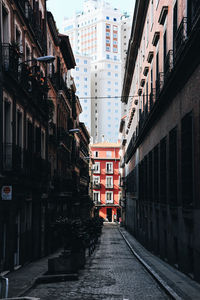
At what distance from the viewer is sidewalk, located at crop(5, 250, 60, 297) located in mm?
15716

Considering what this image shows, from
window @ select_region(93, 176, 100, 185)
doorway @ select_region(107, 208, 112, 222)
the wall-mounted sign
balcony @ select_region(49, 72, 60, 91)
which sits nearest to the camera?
the wall-mounted sign

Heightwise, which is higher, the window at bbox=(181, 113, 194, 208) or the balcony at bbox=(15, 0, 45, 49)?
the balcony at bbox=(15, 0, 45, 49)

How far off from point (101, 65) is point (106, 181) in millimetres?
78227

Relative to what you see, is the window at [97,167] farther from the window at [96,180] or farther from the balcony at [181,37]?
the balcony at [181,37]

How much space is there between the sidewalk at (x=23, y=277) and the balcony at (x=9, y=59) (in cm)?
750

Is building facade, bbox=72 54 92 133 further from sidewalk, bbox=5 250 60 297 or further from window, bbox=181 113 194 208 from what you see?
window, bbox=181 113 194 208

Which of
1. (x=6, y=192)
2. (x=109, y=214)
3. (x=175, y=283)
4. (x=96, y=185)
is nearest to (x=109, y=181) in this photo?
(x=96, y=185)

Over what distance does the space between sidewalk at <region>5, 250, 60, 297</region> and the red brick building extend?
3344 inches

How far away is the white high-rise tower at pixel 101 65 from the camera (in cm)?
17388

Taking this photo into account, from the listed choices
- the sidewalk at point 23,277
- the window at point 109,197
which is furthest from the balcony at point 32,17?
the window at point 109,197

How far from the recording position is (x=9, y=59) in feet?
62.5

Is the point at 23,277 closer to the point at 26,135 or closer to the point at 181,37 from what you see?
the point at 26,135

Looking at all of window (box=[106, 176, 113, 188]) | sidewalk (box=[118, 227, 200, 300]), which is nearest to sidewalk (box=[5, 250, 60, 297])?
sidewalk (box=[118, 227, 200, 300])

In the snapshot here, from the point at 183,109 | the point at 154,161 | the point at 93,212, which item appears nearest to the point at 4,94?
the point at 183,109
